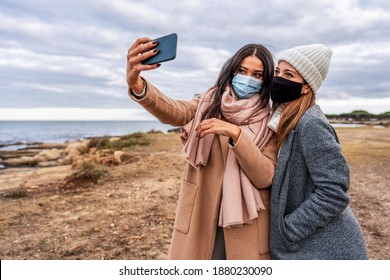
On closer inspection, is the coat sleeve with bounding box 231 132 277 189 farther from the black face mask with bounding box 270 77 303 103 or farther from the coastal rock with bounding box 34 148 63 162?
the coastal rock with bounding box 34 148 63 162

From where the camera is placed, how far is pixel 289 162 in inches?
68.6

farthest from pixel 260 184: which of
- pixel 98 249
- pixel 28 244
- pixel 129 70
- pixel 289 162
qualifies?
pixel 28 244

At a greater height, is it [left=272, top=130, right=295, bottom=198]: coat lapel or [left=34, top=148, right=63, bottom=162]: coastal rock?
[left=272, top=130, right=295, bottom=198]: coat lapel

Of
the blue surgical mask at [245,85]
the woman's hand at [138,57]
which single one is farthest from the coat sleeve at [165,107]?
the blue surgical mask at [245,85]

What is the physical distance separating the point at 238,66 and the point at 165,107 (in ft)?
1.61

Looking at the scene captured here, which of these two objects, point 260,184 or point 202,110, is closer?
point 260,184

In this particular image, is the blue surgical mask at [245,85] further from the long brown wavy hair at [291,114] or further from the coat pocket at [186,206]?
the coat pocket at [186,206]

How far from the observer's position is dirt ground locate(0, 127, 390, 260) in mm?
4367

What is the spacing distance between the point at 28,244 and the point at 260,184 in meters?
3.85

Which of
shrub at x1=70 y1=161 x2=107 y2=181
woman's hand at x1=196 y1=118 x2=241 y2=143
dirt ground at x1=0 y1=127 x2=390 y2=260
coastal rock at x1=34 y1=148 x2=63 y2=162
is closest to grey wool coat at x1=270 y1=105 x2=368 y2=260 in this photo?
woman's hand at x1=196 y1=118 x2=241 y2=143

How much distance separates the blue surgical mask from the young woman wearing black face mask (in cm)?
16

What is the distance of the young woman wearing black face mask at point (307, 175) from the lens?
1.62m

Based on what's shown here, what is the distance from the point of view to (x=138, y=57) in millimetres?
1745
